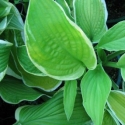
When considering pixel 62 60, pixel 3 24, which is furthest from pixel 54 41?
pixel 3 24

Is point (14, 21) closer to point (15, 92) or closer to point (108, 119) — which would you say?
point (15, 92)

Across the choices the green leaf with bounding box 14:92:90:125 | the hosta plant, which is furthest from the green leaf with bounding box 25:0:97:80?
the green leaf with bounding box 14:92:90:125

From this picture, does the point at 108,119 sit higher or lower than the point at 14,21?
lower

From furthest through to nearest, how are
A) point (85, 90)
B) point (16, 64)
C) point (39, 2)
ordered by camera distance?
point (16, 64)
point (85, 90)
point (39, 2)

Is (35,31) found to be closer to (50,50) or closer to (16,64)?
(50,50)

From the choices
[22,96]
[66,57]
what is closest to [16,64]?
[22,96]

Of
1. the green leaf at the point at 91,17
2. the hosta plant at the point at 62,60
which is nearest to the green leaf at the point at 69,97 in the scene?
the hosta plant at the point at 62,60
